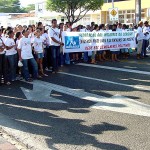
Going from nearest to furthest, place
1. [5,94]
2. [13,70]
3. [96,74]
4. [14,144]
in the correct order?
[14,144] → [5,94] → [13,70] → [96,74]

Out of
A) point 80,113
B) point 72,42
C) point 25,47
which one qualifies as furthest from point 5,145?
point 72,42

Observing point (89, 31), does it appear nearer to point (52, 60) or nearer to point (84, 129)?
point (52, 60)

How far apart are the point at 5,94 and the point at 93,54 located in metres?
6.02

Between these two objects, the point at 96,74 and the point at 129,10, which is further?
the point at 129,10

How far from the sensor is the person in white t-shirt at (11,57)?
10188 millimetres

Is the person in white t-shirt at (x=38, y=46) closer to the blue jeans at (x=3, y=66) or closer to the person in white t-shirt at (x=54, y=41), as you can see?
the person in white t-shirt at (x=54, y=41)

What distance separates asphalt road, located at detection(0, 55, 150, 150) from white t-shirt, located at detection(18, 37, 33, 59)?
0.87 metres

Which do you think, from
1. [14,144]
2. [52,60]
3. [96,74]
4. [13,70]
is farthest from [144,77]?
[14,144]

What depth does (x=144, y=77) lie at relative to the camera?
10.7m

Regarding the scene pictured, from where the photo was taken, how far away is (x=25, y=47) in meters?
10.4

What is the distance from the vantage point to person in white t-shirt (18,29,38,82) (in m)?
10.4

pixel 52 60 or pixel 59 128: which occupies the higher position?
pixel 52 60

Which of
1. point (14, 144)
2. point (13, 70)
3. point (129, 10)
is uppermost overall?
point (129, 10)

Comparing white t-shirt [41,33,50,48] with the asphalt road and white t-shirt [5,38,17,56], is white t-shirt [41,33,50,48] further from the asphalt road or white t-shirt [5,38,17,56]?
white t-shirt [5,38,17,56]
